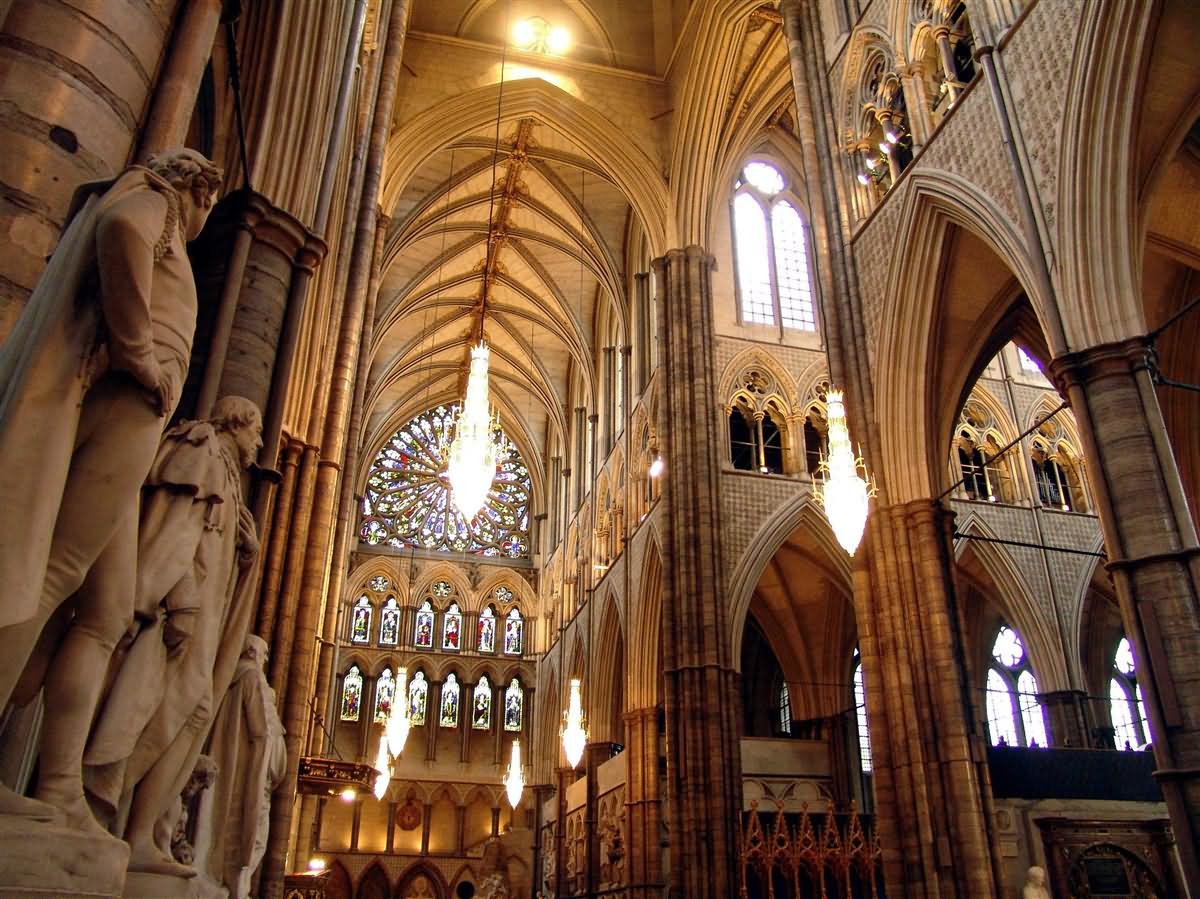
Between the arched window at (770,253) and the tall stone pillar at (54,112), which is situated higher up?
the arched window at (770,253)

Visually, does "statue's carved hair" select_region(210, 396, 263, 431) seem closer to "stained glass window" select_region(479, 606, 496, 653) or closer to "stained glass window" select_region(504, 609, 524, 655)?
"stained glass window" select_region(479, 606, 496, 653)

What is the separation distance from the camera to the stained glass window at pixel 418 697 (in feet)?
92.6

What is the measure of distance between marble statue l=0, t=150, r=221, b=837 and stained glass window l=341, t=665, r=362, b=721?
27.2 meters

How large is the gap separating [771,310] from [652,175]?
3.81 metres

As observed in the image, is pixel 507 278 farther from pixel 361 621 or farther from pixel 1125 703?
pixel 1125 703

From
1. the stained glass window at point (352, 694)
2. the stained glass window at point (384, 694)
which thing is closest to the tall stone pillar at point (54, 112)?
the stained glass window at point (384, 694)

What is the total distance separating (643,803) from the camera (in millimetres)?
17344

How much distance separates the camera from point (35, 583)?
2.11 meters

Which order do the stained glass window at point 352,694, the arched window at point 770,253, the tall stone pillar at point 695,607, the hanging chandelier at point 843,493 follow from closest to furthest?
the hanging chandelier at point 843,493 → the tall stone pillar at point 695,607 → the arched window at point 770,253 → the stained glass window at point 352,694

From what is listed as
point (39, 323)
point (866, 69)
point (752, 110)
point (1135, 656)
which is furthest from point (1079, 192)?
point (752, 110)

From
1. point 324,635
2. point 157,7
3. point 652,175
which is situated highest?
point 652,175

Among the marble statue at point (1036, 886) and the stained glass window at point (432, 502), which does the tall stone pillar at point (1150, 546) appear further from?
the stained glass window at point (432, 502)

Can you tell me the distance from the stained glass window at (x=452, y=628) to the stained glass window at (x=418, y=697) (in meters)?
1.22

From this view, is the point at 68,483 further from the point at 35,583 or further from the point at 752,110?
the point at 752,110
